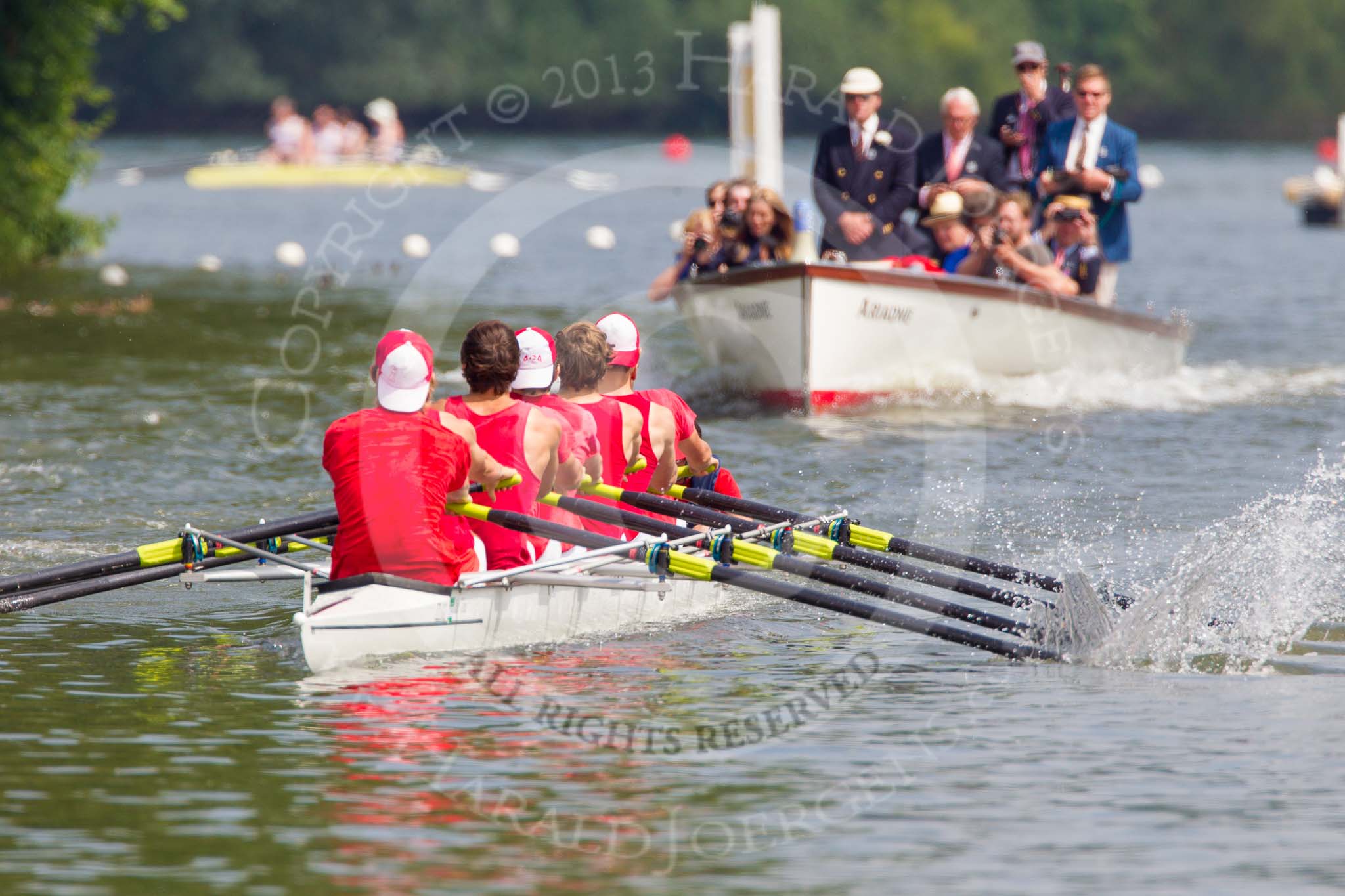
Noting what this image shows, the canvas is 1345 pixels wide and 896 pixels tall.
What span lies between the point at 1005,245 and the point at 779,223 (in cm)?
198

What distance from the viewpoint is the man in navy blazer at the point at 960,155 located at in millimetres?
15883

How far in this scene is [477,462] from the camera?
28.0 ft

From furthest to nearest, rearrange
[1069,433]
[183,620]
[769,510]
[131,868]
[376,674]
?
[1069,433] → [769,510] → [183,620] → [376,674] → [131,868]

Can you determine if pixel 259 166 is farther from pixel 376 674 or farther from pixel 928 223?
pixel 376 674

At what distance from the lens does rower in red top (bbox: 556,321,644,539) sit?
375 inches

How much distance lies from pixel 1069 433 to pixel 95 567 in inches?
352

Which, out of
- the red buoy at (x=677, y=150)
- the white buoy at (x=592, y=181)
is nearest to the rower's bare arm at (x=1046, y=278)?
the white buoy at (x=592, y=181)

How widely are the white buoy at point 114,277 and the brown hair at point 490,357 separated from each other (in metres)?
19.6

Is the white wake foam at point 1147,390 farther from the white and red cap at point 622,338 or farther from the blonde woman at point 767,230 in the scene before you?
the white and red cap at point 622,338

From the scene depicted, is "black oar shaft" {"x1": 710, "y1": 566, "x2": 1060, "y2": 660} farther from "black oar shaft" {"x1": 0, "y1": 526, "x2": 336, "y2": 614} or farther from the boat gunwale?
the boat gunwale

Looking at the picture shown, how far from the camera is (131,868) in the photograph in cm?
600

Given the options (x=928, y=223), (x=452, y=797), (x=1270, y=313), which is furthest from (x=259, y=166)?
(x=452, y=797)

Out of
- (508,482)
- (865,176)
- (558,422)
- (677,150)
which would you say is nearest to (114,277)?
(865,176)

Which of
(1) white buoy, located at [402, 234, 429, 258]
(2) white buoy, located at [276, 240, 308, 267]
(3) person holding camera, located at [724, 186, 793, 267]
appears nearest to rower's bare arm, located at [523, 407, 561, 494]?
(3) person holding camera, located at [724, 186, 793, 267]
